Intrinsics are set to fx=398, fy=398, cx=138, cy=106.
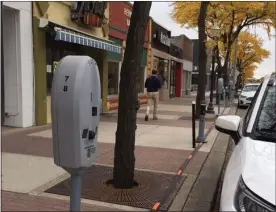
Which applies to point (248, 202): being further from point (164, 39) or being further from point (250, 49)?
point (250, 49)

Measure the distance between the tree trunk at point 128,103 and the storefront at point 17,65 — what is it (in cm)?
541

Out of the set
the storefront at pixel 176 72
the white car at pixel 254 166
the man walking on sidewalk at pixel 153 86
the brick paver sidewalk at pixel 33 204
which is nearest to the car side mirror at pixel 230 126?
the white car at pixel 254 166

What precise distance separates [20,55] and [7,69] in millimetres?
524

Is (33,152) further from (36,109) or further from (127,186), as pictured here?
(36,109)

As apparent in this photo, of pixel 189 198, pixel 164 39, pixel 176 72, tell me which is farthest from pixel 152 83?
pixel 176 72

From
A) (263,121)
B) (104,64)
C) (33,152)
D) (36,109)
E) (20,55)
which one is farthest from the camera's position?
(104,64)

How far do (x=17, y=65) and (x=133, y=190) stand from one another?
5926mm

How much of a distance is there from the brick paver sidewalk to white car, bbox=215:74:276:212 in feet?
6.09

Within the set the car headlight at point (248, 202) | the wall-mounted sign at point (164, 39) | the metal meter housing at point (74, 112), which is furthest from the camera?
the wall-mounted sign at point (164, 39)

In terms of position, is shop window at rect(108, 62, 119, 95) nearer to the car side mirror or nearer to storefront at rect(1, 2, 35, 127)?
storefront at rect(1, 2, 35, 127)

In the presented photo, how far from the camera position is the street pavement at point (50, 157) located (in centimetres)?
461

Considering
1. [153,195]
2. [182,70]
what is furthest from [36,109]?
[182,70]

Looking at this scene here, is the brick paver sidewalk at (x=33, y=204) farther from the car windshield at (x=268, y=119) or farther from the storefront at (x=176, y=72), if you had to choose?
the storefront at (x=176, y=72)

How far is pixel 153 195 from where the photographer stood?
16.0 feet
